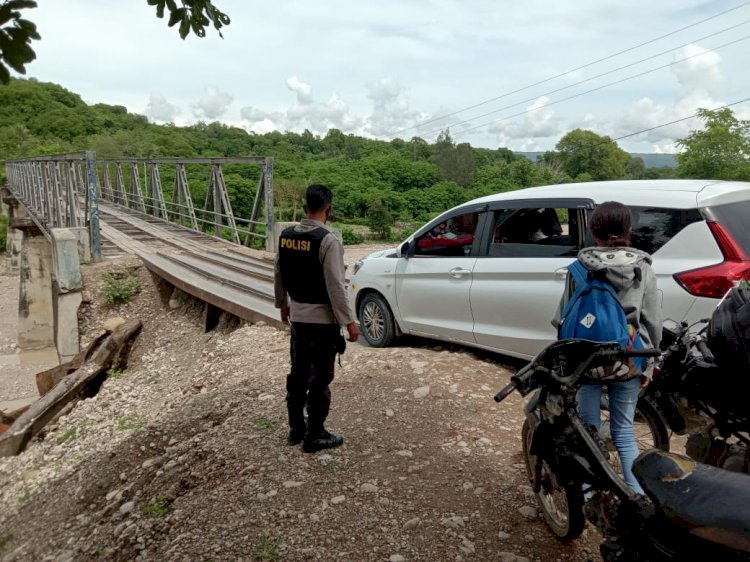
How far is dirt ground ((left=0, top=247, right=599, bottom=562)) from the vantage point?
9.17 feet

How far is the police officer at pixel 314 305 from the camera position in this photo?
339cm

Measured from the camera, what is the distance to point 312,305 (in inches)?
137

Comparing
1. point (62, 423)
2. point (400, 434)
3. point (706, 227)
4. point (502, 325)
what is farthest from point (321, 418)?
point (62, 423)

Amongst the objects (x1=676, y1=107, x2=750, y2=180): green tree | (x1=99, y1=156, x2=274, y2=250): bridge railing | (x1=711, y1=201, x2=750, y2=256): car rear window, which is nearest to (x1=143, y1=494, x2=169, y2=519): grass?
(x1=711, y1=201, x2=750, y2=256): car rear window

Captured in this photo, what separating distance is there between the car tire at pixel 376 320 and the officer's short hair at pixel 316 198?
8.32ft

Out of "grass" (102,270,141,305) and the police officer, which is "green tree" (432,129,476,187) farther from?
the police officer

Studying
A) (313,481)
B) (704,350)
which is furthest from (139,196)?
(704,350)

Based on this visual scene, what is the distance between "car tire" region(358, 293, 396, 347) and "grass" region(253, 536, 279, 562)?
10.4ft

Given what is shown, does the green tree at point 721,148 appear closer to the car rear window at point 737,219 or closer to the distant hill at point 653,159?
the distant hill at point 653,159

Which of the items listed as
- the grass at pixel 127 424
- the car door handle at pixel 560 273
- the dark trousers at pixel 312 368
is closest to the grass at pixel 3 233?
the grass at pixel 127 424

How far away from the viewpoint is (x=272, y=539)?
2.81 meters

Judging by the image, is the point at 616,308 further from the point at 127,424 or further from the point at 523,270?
the point at 127,424

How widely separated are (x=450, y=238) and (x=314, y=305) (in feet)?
6.90

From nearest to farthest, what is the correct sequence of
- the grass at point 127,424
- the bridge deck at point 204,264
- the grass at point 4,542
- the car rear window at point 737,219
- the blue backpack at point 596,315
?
the blue backpack at point 596,315 → the car rear window at point 737,219 → the grass at point 4,542 → the grass at point 127,424 → the bridge deck at point 204,264
